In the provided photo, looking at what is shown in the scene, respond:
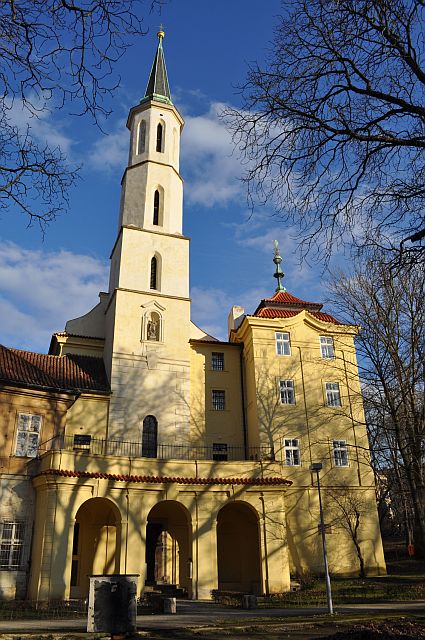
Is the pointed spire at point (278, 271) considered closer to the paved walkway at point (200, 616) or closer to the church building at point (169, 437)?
the church building at point (169, 437)

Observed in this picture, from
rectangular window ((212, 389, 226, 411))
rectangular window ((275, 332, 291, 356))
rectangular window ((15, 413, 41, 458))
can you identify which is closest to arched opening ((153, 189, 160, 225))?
rectangular window ((275, 332, 291, 356))

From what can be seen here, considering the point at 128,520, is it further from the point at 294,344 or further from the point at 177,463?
the point at 294,344

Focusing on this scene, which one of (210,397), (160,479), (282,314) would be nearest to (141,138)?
(282,314)

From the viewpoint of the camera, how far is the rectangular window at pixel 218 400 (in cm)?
3183

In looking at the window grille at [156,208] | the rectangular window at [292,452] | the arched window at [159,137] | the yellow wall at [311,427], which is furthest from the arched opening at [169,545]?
the arched window at [159,137]

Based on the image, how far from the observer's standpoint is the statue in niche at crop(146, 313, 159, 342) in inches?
1225

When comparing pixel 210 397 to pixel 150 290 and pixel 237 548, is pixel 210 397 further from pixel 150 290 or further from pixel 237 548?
pixel 237 548

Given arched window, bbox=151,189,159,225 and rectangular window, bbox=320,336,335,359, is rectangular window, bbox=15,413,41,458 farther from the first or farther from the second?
rectangular window, bbox=320,336,335,359

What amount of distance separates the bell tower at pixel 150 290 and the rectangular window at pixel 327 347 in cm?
825

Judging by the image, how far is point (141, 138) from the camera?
3725cm

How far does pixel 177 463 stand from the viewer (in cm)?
2517

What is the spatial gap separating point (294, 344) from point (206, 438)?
7.58 metres

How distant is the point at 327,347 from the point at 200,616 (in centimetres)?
1884

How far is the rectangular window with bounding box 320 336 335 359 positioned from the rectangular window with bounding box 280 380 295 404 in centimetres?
313
